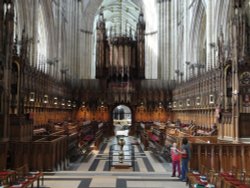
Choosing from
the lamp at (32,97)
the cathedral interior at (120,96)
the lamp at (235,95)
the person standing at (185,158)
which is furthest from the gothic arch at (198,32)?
the person standing at (185,158)

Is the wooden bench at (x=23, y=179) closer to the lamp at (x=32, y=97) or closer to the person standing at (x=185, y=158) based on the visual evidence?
the person standing at (x=185, y=158)

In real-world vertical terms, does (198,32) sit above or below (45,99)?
above

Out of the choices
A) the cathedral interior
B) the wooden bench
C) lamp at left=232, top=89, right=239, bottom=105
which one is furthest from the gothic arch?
the wooden bench

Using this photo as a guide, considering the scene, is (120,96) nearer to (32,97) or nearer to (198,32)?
(198,32)

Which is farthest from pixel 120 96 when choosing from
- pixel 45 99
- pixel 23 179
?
pixel 23 179

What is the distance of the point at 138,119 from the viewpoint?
36.7 meters

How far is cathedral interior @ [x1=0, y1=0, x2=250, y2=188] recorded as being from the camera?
36.2 ft

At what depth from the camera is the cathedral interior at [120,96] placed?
1103cm

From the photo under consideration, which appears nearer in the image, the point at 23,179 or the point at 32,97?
the point at 23,179

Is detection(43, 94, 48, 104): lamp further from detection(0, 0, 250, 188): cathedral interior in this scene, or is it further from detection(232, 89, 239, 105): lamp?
detection(232, 89, 239, 105): lamp

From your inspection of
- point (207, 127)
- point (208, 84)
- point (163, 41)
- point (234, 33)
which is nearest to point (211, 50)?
point (208, 84)

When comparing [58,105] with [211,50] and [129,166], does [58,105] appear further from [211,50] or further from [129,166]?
[129,166]

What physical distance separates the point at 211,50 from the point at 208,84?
3184mm

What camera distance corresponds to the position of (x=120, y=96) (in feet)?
120
